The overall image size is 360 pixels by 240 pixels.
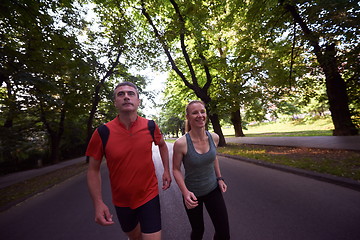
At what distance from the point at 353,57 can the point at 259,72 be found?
8.88 meters

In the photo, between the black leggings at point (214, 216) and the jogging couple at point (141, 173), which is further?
the black leggings at point (214, 216)

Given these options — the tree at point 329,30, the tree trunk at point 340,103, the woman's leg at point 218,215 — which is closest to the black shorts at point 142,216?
the woman's leg at point 218,215

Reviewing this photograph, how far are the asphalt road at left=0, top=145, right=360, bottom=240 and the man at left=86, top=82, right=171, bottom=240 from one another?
1.27 metres

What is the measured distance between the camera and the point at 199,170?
203 cm

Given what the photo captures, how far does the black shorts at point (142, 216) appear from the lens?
1.71 m

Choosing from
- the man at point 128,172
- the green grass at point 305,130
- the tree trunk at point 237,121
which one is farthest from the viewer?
the tree trunk at point 237,121

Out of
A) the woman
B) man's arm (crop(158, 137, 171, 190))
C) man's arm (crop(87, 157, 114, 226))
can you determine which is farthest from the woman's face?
man's arm (crop(87, 157, 114, 226))

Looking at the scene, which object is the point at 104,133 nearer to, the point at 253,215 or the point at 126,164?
the point at 126,164

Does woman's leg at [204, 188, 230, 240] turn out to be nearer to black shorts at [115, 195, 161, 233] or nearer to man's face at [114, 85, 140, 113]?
black shorts at [115, 195, 161, 233]

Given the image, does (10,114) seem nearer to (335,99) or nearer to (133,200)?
(133,200)

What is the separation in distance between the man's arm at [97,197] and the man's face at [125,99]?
64 centimetres

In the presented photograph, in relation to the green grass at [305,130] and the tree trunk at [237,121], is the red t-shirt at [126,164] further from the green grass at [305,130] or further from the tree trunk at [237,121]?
the tree trunk at [237,121]


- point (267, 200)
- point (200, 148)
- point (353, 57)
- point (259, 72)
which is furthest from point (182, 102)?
point (200, 148)

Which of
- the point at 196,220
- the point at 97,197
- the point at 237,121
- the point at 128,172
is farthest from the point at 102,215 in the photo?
the point at 237,121
